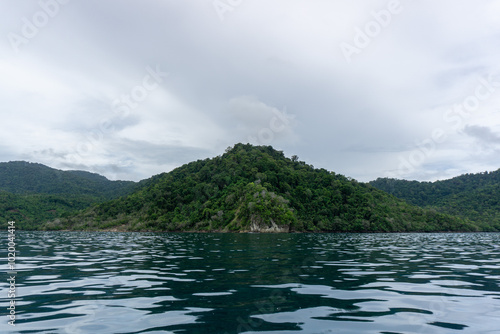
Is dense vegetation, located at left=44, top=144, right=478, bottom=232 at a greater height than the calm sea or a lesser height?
greater

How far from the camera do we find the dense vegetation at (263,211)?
495ft

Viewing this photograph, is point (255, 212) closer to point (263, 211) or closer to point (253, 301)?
point (263, 211)

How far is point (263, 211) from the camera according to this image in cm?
14500

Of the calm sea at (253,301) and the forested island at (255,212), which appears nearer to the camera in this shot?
the calm sea at (253,301)

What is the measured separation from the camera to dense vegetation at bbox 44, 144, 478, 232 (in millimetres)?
→ 151000

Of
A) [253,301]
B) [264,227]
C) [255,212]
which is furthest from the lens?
[255,212]

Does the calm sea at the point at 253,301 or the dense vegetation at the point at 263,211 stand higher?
the dense vegetation at the point at 263,211

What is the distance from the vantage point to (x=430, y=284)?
14.7 meters

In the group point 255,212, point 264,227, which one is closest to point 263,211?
point 255,212

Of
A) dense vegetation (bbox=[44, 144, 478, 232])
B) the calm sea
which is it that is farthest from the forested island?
the calm sea

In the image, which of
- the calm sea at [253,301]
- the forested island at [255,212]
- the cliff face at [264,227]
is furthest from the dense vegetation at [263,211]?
the calm sea at [253,301]

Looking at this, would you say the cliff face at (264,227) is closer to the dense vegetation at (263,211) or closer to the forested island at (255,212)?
the forested island at (255,212)

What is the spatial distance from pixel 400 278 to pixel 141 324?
519 inches

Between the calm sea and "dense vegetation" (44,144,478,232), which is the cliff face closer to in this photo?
"dense vegetation" (44,144,478,232)
